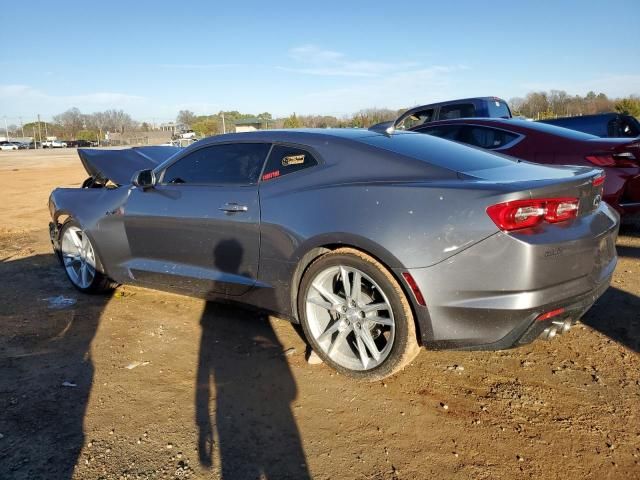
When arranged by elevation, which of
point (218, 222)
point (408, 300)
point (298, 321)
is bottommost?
point (298, 321)

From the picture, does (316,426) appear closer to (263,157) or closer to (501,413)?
(501,413)

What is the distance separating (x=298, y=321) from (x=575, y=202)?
5.84ft

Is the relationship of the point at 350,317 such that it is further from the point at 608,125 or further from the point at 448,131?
the point at 608,125

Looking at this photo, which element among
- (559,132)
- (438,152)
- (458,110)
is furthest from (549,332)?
(458,110)

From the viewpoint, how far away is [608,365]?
3.11 meters

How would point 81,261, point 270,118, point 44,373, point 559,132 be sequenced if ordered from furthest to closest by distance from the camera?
point 270,118
point 559,132
point 81,261
point 44,373

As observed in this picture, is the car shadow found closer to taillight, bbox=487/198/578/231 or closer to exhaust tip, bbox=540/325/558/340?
exhaust tip, bbox=540/325/558/340

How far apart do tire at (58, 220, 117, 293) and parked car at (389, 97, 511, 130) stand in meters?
6.21

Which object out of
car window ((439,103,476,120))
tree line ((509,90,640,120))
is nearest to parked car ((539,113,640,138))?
car window ((439,103,476,120))

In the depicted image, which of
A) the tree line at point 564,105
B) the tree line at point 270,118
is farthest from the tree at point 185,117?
the tree line at point 564,105

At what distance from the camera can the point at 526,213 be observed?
2.54 metres

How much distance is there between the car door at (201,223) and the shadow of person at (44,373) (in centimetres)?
74

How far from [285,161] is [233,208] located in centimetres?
49

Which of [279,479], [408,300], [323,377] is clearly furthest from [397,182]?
[279,479]
